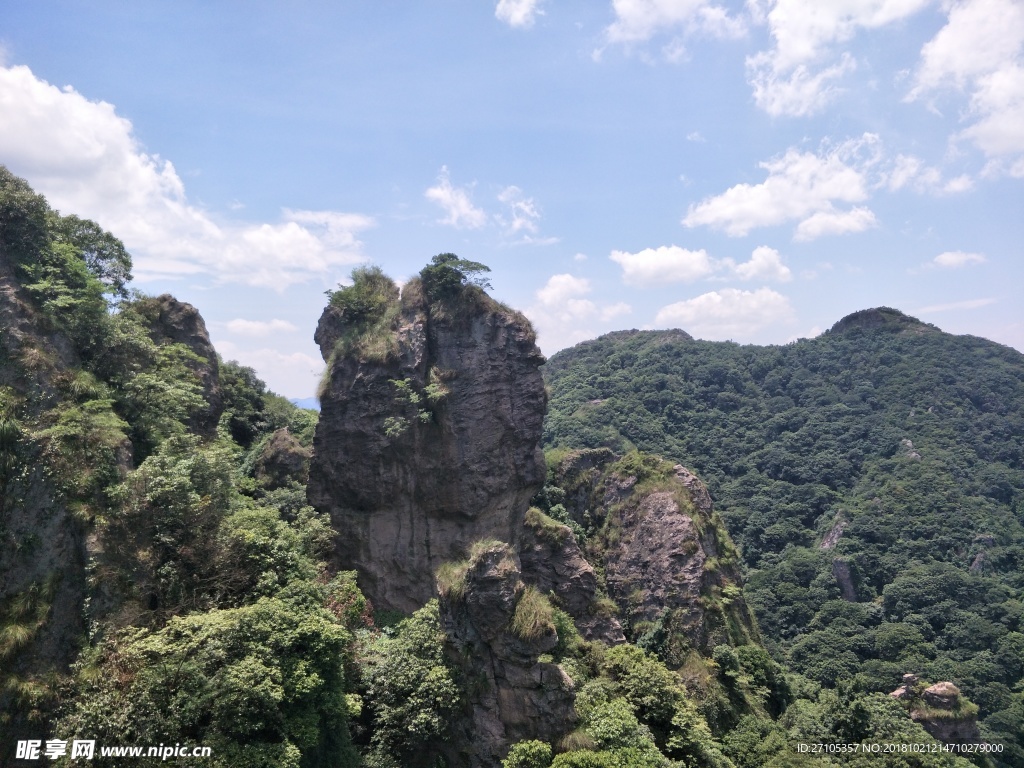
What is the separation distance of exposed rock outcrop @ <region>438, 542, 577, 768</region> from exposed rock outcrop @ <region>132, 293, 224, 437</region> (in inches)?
703

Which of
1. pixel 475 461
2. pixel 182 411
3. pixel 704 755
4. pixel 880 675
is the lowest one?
pixel 880 675

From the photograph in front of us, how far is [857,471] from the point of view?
7825 centimetres

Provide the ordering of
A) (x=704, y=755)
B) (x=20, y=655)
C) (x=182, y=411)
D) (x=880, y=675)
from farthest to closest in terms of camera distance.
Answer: (x=880, y=675) → (x=182, y=411) → (x=704, y=755) → (x=20, y=655)

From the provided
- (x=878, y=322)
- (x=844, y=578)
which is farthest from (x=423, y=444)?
(x=878, y=322)

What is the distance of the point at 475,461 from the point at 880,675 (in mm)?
41199

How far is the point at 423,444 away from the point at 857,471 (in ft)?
240

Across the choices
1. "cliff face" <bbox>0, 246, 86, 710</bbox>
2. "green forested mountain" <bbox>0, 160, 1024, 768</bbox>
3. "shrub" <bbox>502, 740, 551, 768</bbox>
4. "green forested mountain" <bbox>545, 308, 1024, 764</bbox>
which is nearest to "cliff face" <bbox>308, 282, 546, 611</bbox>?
"green forested mountain" <bbox>0, 160, 1024, 768</bbox>

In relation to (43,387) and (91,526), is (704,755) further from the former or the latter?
(43,387)

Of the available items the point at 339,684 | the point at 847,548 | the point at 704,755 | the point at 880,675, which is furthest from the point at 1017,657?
the point at 339,684

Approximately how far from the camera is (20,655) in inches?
592

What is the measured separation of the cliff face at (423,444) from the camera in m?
25.5

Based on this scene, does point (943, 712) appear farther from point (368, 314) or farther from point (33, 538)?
point (33, 538)

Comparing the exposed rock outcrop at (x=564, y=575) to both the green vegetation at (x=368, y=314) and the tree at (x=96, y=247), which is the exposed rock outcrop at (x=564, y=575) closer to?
the green vegetation at (x=368, y=314)

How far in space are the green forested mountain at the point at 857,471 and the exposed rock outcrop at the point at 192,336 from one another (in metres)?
33.7
